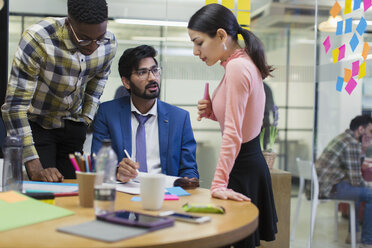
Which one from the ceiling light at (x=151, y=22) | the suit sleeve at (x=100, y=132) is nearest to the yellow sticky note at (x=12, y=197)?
the suit sleeve at (x=100, y=132)

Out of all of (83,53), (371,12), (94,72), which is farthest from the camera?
(371,12)

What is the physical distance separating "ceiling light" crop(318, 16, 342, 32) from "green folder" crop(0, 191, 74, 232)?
9.35 ft

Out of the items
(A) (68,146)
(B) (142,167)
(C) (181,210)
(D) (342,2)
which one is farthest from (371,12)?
(C) (181,210)

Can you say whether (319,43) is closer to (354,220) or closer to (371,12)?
(371,12)

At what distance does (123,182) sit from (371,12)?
214cm

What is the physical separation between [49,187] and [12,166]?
0.15 m

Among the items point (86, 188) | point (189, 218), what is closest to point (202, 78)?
point (86, 188)

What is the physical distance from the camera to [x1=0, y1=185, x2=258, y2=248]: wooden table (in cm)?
96

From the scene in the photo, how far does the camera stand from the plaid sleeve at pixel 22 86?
1.96 meters

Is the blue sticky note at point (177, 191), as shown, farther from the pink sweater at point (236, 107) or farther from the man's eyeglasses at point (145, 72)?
the man's eyeglasses at point (145, 72)

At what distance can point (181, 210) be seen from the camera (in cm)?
132

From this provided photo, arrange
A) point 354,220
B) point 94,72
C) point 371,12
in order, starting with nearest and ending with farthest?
point 94,72 < point 371,12 < point 354,220

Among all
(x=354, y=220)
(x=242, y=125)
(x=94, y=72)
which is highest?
(x=94, y=72)

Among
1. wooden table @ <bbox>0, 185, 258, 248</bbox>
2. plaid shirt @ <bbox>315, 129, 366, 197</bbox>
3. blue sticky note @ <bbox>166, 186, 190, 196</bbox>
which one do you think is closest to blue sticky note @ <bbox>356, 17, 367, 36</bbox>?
plaid shirt @ <bbox>315, 129, 366, 197</bbox>
